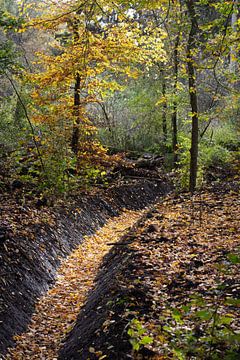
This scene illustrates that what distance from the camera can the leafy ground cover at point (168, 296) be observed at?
3.58 meters

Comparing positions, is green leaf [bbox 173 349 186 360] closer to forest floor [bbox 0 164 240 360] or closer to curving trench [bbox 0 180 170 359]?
forest floor [bbox 0 164 240 360]

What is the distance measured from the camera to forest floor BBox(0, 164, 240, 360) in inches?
146

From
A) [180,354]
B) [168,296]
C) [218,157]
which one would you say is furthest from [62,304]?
[218,157]

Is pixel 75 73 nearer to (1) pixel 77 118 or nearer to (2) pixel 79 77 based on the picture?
(2) pixel 79 77

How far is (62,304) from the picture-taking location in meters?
6.38

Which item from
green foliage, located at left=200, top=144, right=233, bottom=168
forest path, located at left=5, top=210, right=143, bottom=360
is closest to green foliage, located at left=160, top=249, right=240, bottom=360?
forest path, located at left=5, top=210, right=143, bottom=360

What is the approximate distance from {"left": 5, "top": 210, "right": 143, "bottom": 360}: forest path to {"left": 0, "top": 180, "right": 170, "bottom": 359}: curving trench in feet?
0.20

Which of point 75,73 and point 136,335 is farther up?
point 75,73

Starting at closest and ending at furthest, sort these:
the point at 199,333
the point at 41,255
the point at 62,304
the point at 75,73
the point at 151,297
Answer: the point at 199,333
the point at 151,297
the point at 62,304
the point at 41,255
the point at 75,73

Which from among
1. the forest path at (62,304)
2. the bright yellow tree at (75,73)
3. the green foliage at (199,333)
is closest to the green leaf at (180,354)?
the green foliage at (199,333)

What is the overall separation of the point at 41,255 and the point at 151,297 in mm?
3069

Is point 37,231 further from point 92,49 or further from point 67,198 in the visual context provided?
point 92,49

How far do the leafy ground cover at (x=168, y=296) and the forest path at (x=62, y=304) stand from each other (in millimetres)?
251

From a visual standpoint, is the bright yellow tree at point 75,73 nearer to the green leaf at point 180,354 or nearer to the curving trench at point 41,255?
the curving trench at point 41,255
